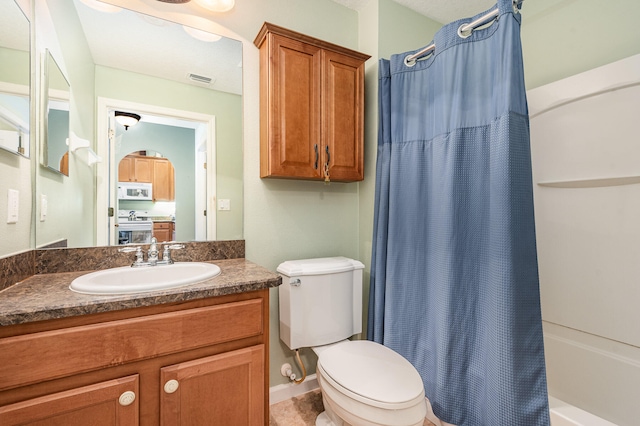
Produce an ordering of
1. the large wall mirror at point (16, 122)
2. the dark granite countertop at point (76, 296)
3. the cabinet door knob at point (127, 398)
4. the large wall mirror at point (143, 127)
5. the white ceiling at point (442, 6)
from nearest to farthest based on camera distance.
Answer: the dark granite countertop at point (76, 296), the cabinet door knob at point (127, 398), the large wall mirror at point (16, 122), the large wall mirror at point (143, 127), the white ceiling at point (442, 6)

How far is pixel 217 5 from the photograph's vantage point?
1551mm

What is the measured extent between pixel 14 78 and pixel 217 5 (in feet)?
3.21

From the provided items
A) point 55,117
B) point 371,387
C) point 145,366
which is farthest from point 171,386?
point 55,117

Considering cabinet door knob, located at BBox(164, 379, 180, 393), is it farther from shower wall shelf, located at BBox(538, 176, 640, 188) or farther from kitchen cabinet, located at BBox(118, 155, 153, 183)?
shower wall shelf, located at BBox(538, 176, 640, 188)

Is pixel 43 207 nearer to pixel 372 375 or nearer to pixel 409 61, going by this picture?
pixel 372 375

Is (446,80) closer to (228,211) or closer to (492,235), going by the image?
(492,235)

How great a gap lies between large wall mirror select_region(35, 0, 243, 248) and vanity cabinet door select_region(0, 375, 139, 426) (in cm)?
69

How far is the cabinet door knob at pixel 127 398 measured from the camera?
0.90 m

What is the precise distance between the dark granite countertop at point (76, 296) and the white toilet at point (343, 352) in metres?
0.43

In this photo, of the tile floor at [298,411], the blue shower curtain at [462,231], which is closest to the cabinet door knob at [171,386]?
the tile floor at [298,411]

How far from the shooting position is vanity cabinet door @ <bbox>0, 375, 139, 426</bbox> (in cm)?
79

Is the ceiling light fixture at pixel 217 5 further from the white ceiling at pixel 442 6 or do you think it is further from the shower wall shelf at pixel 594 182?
the shower wall shelf at pixel 594 182

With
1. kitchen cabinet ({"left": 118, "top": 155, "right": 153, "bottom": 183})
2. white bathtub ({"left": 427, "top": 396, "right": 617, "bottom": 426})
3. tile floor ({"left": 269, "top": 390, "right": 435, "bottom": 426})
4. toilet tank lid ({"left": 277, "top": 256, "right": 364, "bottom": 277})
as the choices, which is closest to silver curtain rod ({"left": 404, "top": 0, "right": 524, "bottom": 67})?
toilet tank lid ({"left": 277, "top": 256, "right": 364, "bottom": 277})

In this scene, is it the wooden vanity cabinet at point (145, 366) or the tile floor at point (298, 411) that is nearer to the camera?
the wooden vanity cabinet at point (145, 366)
